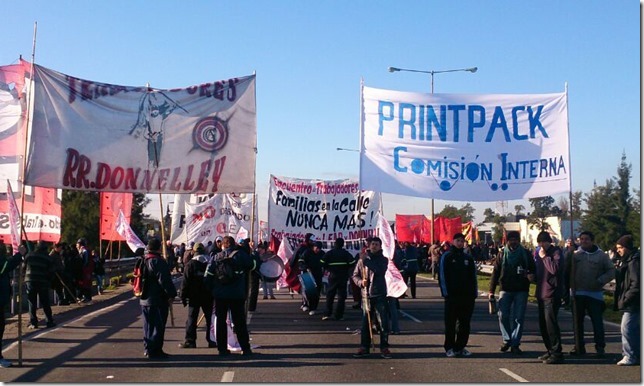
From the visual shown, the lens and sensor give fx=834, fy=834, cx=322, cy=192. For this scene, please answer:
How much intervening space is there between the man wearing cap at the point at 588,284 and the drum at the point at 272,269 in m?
5.30

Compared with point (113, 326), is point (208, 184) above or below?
above

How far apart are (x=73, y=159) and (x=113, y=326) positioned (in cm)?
326

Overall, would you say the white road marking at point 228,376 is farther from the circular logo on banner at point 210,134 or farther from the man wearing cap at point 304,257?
the man wearing cap at point 304,257

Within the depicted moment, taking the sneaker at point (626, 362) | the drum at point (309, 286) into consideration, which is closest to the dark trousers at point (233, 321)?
the sneaker at point (626, 362)

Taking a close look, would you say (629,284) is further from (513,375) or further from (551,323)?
(513,375)

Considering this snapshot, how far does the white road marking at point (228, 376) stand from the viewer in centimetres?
990

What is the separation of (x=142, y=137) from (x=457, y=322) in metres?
7.19

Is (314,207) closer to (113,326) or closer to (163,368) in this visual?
(113,326)

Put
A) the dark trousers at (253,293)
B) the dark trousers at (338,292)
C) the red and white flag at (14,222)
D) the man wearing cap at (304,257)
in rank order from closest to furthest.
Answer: the red and white flag at (14,222) → the dark trousers at (338,292) → the dark trousers at (253,293) → the man wearing cap at (304,257)

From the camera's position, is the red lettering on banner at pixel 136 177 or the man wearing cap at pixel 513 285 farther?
the red lettering on banner at pixel 136 177

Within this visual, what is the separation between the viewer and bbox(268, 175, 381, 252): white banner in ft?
82.0

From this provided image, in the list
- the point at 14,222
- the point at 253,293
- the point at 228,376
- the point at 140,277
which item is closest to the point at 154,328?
the point at 140,277

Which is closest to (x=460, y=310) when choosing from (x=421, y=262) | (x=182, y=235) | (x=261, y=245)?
(x=261, y=245)

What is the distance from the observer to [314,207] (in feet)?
83.0
